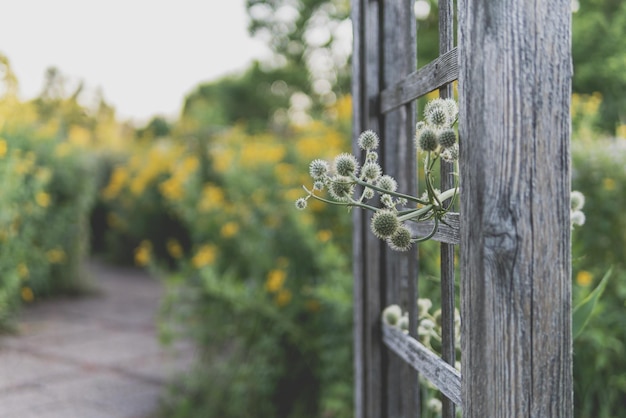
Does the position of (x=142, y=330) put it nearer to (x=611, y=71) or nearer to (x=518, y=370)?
(x=518, y=370)

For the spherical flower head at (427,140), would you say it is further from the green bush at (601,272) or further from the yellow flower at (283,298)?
the yellow flower at (283,298)

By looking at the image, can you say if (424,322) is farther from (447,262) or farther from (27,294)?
(27,294)

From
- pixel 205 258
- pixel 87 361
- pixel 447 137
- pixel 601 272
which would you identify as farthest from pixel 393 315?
pixel 87 361

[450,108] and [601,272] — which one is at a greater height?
[450,108]

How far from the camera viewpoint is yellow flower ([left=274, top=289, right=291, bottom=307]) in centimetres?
307

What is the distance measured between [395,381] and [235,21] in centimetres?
1546

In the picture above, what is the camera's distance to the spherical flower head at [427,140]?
990 mm

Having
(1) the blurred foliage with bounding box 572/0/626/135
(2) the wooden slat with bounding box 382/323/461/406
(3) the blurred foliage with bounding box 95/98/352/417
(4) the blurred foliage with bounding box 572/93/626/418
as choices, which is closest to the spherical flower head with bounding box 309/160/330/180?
(2) the wooden slat with bounding box 382/323/461/406

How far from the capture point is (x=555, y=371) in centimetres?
93

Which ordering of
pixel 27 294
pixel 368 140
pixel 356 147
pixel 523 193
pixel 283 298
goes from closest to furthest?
pixel 523 193 < pixel 368 140 < pixel 356 147 < pixel 283 298 < pixel 27 294

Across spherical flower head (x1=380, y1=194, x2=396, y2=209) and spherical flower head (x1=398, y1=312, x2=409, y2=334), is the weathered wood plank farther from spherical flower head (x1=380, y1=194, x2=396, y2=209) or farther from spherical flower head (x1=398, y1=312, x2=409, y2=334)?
spherical flower head (x1=398, y1=312, x2=409, y2=334)

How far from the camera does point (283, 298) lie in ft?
10.1

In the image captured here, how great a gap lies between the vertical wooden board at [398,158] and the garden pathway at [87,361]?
1.56m

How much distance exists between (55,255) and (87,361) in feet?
6.91
